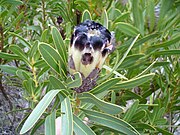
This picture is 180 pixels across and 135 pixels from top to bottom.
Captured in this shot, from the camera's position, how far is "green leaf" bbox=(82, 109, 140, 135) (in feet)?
2.67

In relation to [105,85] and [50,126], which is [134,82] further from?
[50,126]

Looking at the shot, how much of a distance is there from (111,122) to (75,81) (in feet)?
0.52

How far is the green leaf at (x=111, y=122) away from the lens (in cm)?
81

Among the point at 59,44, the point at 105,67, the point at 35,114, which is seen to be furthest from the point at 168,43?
the point at 35,114

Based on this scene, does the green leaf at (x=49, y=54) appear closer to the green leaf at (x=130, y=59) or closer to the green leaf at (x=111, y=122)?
the green leaf at (x=111, y=122)

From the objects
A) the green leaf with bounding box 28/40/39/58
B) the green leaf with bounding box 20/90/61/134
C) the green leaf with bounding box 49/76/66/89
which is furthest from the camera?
the green leaf with bounding box 28/40/39/58

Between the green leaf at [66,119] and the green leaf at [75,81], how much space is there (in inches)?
1.4

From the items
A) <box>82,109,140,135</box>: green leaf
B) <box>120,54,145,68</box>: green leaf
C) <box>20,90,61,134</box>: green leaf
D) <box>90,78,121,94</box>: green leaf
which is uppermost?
<box>120,54,145,68</box>: green leaf

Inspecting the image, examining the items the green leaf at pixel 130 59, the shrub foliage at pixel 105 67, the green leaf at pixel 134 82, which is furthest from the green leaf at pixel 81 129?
the green leaf at pixel 130 59

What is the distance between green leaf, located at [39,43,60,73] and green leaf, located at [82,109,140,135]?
128 mm

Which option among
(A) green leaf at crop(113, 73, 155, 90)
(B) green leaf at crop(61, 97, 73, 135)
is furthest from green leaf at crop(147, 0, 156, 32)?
(B) green leaf at crop(61, 97, 73, 135)

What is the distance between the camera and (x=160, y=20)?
940 mm

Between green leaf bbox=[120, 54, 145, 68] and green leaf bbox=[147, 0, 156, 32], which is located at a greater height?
green leaf bbox=[147, 0, 156, 32]

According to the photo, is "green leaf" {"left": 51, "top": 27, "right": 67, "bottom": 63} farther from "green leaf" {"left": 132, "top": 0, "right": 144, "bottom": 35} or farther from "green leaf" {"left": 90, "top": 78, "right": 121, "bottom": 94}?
"green leaf" {"left": 132, "top": 0, "right": 144, "bottom": 35}
